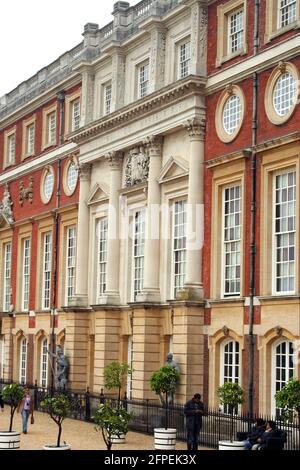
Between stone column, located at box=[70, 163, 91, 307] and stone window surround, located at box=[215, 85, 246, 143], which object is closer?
stone window surround, located at box=[215, 85, 246, 143]

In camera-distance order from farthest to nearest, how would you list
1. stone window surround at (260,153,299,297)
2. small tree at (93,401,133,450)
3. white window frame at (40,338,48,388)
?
white window frame at (40,338,48,388), stone window surround at (260,153,299,297), small tree at (93,401,133,450)

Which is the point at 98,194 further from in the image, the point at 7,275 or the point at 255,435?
the point at 255,435

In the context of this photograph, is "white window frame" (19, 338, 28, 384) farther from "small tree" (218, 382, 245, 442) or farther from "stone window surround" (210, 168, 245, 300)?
"small tree" (218, 382, 245, 442)

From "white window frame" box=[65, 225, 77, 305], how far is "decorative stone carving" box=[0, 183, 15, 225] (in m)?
7.60

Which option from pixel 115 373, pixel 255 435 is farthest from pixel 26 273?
pixel 255 435

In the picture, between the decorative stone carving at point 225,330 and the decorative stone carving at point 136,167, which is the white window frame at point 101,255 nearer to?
the decorative stone carving at point 136,167

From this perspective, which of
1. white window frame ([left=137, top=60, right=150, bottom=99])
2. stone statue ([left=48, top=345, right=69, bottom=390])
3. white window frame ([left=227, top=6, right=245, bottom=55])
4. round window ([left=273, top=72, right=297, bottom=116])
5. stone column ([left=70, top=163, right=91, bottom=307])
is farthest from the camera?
stone column ([left=70, top=163, right=91, bottom=307])

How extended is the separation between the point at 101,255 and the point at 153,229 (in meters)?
6.14

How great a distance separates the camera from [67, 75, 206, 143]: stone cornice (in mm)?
36838

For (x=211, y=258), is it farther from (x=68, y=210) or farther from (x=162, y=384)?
(x=68, y=210)

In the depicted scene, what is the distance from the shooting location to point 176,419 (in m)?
35.0

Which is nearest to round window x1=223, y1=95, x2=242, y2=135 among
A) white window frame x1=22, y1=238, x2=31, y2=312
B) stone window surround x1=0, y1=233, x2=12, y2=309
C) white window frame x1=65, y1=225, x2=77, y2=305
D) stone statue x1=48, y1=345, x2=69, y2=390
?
white window frame x1=65, y1=225, x2=77, y2=305

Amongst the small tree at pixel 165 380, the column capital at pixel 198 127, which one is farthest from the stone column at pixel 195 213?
the small tree at pixel 165 380

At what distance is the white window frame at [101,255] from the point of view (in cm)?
4447
